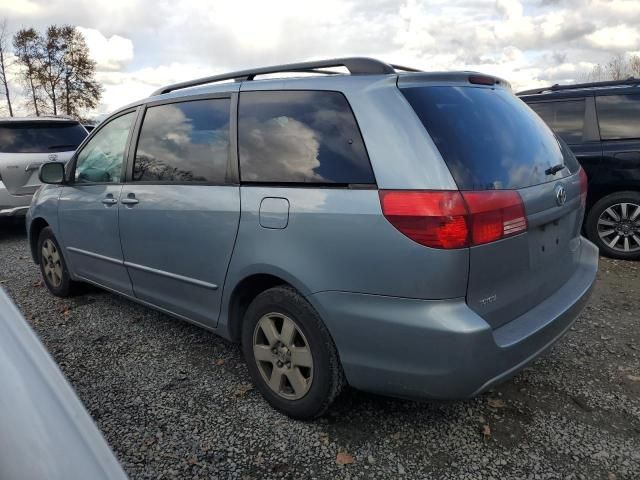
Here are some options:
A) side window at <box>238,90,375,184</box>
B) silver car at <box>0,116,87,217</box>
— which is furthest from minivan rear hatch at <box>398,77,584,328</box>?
silver car at <box>0,116,87,217</box>

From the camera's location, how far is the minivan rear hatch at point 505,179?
2.16 m

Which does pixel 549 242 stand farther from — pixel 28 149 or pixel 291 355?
pixel 28 149

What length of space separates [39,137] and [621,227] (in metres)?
7.66

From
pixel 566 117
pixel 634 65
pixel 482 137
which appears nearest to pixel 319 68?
pixel 482 137

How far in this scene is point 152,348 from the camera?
362cm

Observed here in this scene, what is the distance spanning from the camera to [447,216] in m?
2.06

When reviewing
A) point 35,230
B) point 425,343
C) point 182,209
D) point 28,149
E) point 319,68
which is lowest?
point 425,343

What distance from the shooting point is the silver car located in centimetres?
712

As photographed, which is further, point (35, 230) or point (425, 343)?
point (35, 230)

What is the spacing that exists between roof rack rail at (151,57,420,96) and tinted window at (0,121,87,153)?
5073 mm

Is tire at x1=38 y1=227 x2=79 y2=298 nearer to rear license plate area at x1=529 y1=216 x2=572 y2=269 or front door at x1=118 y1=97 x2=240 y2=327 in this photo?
front door at x1=118 y1=97 x2=240 y2=327

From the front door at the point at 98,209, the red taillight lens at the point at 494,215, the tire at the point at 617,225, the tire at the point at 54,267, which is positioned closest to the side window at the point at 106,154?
the front door at the point at 98,209

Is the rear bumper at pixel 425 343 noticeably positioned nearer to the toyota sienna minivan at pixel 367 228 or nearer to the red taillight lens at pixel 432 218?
the toyota sienna minivan at pixel 367 228

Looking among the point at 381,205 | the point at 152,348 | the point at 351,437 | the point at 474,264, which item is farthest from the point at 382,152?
the point at 152,348
